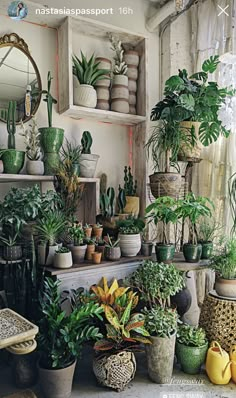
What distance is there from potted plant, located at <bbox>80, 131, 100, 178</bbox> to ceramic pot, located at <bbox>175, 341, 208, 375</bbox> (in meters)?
1.29

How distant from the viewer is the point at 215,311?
1.98 meters

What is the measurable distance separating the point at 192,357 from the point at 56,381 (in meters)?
0.76

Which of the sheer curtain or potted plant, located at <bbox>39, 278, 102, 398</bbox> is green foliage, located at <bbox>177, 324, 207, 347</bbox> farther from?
the sheer curtain

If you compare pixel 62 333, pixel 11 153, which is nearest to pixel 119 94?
pixel 11 153

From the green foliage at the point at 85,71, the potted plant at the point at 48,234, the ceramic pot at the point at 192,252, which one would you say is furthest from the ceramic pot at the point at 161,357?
the green foliage at the point at 85,71

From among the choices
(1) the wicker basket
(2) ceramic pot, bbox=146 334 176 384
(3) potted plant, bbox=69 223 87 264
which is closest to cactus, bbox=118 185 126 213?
(3) potted plant, bbox=69 223 87 264

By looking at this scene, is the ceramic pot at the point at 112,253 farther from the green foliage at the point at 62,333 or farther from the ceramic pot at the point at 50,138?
the ceramic pot at the point at 50,138

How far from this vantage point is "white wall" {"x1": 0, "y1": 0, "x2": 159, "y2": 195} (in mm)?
2363

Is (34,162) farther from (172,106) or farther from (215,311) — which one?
(215,311)

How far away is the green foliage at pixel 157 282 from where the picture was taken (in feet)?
6.27

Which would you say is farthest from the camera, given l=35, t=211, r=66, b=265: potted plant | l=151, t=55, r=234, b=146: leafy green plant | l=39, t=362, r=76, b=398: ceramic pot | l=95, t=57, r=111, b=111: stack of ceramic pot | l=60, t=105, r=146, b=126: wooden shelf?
l=95, t=57, r=111, b=111: stack of ceramic pot

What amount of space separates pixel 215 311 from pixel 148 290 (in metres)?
0.43

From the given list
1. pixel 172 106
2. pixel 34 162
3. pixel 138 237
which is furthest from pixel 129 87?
pixel 138 237

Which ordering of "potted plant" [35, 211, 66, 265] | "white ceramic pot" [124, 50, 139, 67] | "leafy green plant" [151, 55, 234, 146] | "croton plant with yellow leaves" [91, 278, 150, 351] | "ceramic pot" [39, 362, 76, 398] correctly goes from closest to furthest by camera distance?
"ceramic pot" [39, 362, 76, 398], "croton plant with yellow leaves" [91, 278, 150, 351], "potted plant" [35, 211, 66, 265], "leafy green plant" [151, 55, 234, 146], "white ceramic pot" [124, 50, 139, 67]
